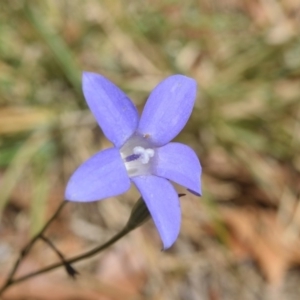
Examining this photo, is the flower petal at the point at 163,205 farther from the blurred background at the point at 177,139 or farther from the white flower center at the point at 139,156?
the blurred background at the point at 177,139

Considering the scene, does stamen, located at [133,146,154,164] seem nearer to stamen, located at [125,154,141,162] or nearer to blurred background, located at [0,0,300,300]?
stamen, located at [125,154,141,162]

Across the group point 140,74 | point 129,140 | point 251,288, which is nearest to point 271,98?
point 140,74

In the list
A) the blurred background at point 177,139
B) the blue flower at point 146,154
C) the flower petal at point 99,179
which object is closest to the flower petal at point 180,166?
the blue flower at point 146,154

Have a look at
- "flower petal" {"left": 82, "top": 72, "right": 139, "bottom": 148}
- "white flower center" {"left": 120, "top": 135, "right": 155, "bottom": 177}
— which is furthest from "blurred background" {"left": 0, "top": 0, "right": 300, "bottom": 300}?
"flower petal" {"left": 82, "top": 72, "right": 139, "bottom": 148}

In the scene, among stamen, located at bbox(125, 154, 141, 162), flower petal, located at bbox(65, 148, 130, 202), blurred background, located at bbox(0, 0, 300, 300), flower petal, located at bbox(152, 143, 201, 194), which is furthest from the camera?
blurred background, located at bbox(0, 0, 300, 300)

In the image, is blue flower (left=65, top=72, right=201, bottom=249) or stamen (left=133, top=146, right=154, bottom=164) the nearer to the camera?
blue flower (left=65, top=72, right=201, bottom=249)

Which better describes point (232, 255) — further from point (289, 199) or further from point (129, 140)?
point (129, 140)

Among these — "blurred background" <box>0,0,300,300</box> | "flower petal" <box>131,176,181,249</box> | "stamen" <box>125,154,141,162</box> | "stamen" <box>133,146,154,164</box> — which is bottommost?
"blurred background" <box>0,0,300,300</box>

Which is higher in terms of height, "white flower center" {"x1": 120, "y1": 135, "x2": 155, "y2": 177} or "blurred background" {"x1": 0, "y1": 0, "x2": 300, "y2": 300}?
"white flower center" {"x1": 120, "y1": 135, "x2": 155, "y2": 177}

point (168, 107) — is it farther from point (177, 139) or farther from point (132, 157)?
point (177, 139)
